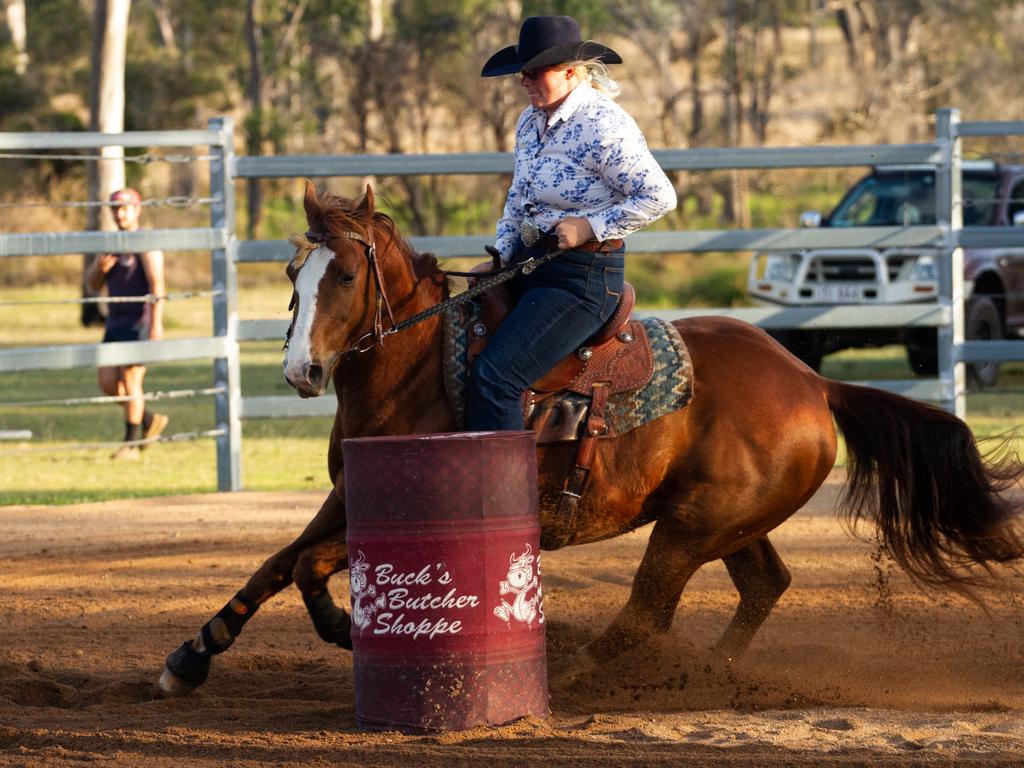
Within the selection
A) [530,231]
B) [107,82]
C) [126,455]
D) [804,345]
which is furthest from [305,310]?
[107,82]

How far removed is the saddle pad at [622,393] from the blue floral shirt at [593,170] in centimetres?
45

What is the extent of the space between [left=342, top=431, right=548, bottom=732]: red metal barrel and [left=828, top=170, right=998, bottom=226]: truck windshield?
1271 cm

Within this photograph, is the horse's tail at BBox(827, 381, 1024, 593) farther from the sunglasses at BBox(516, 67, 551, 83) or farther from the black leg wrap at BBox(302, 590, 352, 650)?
the black leg wrap at BBox(302, 590, 352, 650)

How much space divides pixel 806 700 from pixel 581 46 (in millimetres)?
2379

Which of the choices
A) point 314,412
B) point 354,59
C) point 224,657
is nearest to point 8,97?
point 354,59

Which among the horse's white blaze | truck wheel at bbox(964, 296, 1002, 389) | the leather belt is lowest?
truck wheel at bbox(964, 296, 1002, 389)

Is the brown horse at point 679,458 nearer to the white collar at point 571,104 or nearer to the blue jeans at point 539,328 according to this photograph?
the blue jeans at point 539,328

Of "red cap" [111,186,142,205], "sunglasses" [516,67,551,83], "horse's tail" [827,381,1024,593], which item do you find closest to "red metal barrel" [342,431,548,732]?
"sunglasses" [516,67,551,83]

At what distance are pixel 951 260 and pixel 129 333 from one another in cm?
633

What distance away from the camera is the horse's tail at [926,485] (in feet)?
19.2

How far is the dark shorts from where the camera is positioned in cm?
1251

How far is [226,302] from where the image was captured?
33.8ft

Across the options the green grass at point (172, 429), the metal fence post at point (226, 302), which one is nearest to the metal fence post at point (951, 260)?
the green grass at point (172, 429)

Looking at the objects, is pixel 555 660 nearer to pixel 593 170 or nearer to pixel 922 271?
pixel 593 170
